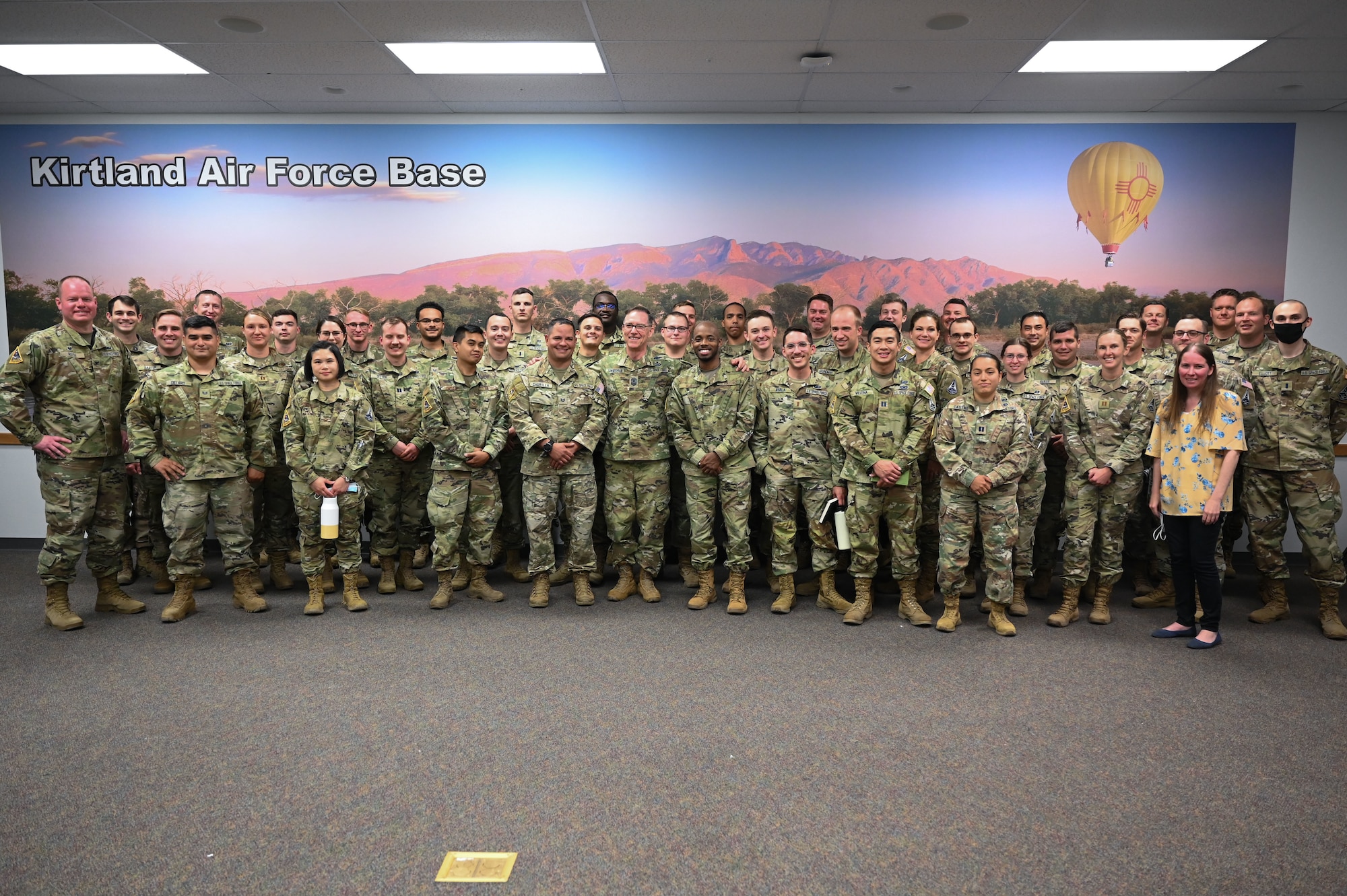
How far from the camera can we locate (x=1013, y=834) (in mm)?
2430

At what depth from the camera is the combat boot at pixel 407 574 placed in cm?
519

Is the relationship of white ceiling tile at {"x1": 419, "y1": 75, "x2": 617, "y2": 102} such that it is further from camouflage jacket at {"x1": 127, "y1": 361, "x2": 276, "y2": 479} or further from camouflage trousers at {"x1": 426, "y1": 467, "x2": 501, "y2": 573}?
camouflage trousers at {"x1": 426, "y1": 467, "x2": 501, "y2": 573}

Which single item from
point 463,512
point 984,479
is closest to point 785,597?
point 984,479

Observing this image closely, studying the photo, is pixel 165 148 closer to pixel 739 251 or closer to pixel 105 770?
pixel 739 251

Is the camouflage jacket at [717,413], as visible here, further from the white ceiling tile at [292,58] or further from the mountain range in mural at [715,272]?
the white ceiling tile at [292,58]

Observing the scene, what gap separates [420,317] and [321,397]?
0.96 m

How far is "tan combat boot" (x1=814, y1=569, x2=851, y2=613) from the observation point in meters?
4.73

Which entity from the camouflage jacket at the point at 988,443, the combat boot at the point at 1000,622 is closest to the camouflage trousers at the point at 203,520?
the camouflage jacket at the point at 988,443

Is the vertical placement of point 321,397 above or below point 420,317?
below

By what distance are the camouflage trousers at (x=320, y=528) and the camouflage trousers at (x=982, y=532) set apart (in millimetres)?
3358

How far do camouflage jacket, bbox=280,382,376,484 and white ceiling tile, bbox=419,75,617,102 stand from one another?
2.51 meters

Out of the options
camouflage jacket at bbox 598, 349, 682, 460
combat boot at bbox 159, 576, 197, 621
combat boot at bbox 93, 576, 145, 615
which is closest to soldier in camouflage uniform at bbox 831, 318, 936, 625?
camouflage jacket at bbox 598, 349, 682, 460

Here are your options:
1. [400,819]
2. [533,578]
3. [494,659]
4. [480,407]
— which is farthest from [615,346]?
[400,819]

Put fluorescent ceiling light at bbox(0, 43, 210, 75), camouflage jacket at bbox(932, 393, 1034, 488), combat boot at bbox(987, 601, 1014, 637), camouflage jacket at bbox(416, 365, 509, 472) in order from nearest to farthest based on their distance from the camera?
camouflage jacket at bbox(932, 393, 1034, 488)
combat boot at bbox(987, 601, 1014, 637)
camouflage jacket at bbox(416, 365, 509, 472)
fluorescent ceiling light at bbox(0, 43, 210, 75)
